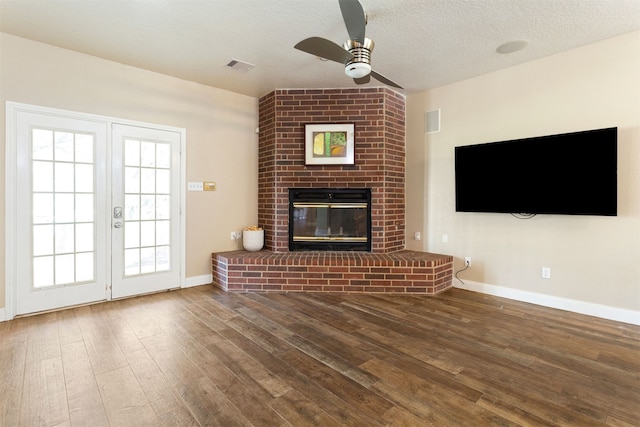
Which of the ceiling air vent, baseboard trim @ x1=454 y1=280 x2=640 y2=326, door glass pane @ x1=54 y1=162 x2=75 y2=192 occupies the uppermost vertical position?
the ceiling air vent

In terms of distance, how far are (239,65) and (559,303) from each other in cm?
441

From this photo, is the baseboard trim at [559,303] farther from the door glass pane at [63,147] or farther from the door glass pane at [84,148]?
the door glass pane at [63,147]

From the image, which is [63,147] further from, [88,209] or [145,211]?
[145,211]

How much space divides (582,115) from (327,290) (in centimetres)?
331

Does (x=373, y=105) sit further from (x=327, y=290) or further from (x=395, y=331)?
(x=395, y=331)

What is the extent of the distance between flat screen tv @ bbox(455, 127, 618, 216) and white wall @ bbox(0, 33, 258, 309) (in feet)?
9.98

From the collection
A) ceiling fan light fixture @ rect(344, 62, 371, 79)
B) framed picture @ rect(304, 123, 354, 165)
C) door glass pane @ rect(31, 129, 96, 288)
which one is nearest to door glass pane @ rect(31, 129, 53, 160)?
door glass pane @ rect(31, 129, 96, 288)

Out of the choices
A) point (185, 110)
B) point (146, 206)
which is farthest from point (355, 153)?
point (146, 206)

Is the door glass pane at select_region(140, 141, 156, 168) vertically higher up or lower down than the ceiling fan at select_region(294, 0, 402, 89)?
lower down

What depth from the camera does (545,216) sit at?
3.38 meters

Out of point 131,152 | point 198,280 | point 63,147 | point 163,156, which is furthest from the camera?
point 198,280

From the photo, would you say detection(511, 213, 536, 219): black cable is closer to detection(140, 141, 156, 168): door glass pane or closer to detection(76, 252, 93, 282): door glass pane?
detection(140, 141, 156, 168): door glass pane

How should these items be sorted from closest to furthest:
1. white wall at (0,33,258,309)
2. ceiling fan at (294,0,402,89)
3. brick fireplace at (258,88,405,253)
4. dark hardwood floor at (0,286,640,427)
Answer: dark hardwood floor at (0,286,640,427) → ceiling fan at (294,0,402,89) → white wall at (0,33,258,309) → brick fireplace at (258,88,405,253)

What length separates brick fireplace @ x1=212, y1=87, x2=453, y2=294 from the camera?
385 centimetres
